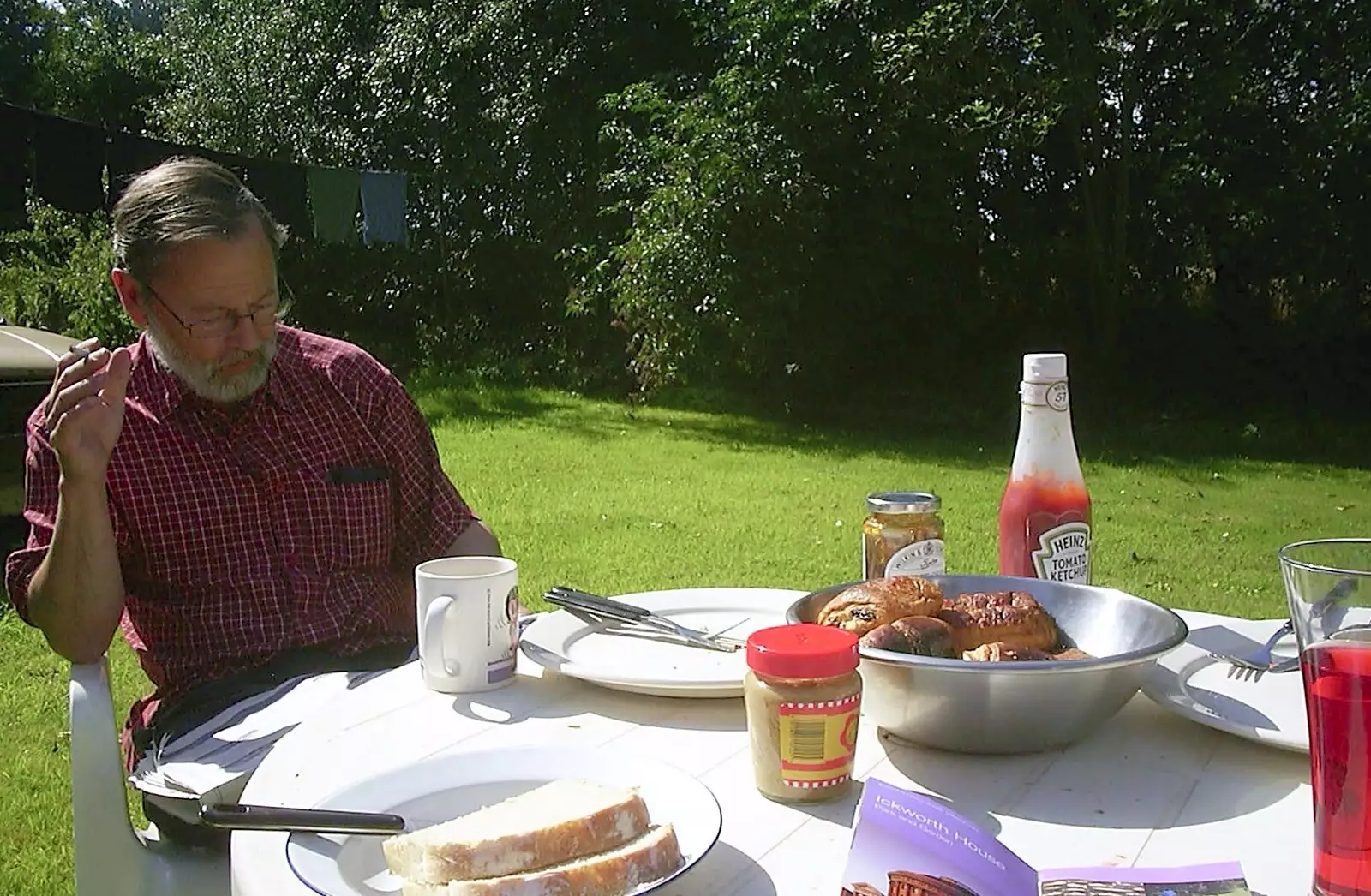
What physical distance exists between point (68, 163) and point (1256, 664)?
9334 mm

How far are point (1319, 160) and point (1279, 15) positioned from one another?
112 cm

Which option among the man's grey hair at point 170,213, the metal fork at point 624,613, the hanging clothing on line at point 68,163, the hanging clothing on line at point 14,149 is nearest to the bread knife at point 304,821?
the metal fork at point 624,613

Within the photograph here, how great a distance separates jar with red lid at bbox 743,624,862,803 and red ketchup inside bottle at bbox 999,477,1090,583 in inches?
16.7

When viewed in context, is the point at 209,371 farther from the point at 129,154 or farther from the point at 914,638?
the point at 129,154

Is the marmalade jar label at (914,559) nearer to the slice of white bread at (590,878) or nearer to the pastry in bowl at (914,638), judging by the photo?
the pastry in bowl at (914,638)

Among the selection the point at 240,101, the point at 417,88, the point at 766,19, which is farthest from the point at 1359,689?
the point at 240,101

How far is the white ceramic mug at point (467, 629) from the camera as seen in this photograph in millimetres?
1245

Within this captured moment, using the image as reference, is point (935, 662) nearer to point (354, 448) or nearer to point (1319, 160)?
point (354, 448)

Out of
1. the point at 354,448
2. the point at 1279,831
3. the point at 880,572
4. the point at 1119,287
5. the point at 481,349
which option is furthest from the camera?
the point at 481,349

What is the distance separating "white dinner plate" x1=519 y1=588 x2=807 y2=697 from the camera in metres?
1.20

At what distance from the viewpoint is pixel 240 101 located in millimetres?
13172

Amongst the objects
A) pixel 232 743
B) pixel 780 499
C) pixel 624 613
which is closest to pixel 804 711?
pixel 624 613

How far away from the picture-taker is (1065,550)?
4.29ft

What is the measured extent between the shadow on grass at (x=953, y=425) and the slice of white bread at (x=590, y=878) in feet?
21.1
